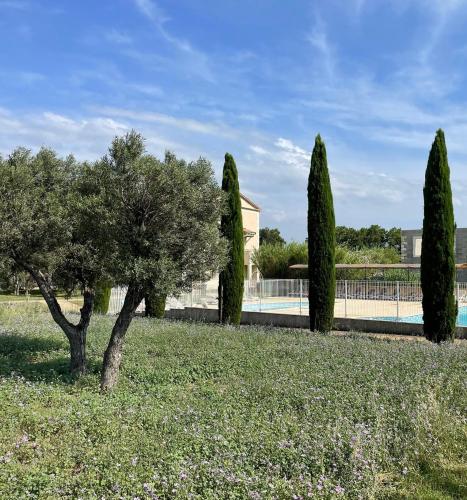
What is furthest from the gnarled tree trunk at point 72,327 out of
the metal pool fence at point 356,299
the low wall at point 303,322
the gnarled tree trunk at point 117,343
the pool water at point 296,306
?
the pool water at point 296,306

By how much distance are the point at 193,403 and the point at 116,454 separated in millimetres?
2191

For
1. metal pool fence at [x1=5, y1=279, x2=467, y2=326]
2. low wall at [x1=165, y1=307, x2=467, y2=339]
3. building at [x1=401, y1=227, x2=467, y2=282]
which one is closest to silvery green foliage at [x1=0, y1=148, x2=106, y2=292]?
metal pool fence at [x1=5, y1=279, x2=467, y2=326]

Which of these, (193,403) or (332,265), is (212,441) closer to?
(193,403)

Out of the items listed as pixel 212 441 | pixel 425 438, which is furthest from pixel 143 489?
pixel 425 438

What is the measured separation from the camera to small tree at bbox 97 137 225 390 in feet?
23.9

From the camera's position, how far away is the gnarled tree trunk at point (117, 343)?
25.4ft

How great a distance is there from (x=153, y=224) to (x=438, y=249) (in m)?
9.41

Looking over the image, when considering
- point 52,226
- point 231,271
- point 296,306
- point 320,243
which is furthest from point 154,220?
point 296,306

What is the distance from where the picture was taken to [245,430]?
4969 mm

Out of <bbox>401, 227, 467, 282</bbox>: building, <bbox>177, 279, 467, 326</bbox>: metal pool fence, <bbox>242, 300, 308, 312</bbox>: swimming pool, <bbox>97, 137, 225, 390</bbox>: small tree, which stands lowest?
A: <bbox>242, 300, 308, 312</bbox>: swimming pool

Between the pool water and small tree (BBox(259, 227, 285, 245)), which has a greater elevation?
small tree (BBox(259, 227, 285, 245))

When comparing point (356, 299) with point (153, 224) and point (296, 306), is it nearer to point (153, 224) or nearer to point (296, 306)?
point (296, 306)

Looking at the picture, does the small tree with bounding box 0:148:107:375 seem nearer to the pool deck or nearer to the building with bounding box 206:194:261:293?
the pool deck

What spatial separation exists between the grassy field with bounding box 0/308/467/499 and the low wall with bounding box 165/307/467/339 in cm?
810
